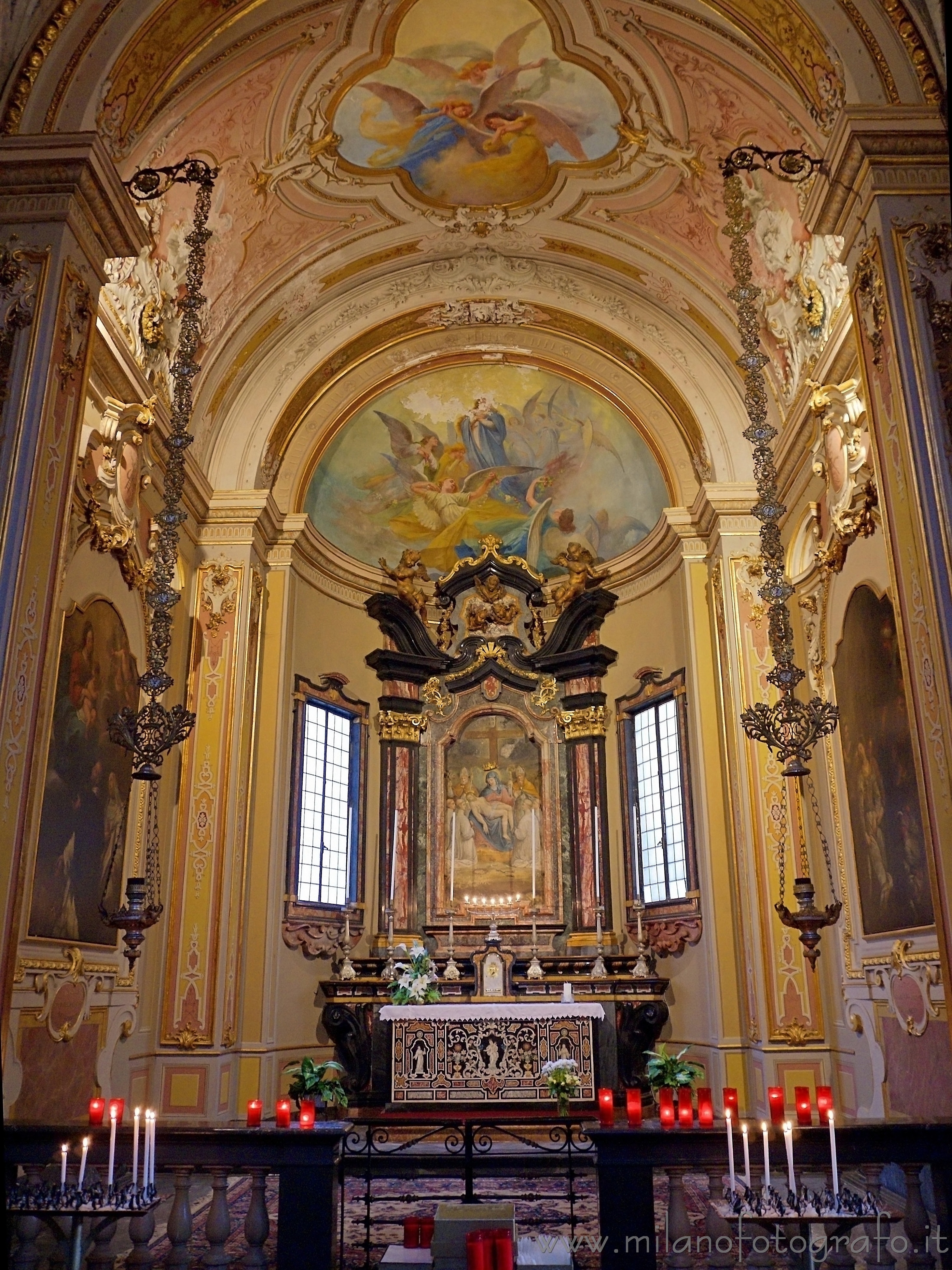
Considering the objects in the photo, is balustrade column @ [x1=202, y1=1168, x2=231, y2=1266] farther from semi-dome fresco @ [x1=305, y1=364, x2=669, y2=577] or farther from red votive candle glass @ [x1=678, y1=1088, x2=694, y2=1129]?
semi-dome fresco @ [x1=305, y1=364, x2=669, y2=577]

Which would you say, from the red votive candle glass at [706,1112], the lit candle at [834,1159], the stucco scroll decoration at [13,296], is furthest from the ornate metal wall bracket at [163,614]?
the lit candle at [834,1159]

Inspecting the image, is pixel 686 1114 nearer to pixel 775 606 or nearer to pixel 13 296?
pixel 775 606

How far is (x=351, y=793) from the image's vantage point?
14844 millimetres

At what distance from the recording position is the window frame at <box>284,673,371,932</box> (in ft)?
43.8

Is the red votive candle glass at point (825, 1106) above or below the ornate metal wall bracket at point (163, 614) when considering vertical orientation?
below

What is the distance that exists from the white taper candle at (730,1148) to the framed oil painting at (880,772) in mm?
3554

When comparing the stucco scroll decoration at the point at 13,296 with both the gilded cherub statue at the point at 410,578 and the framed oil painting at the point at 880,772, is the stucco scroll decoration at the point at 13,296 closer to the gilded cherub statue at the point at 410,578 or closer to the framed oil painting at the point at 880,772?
the framed oil painting at the point at 880,772

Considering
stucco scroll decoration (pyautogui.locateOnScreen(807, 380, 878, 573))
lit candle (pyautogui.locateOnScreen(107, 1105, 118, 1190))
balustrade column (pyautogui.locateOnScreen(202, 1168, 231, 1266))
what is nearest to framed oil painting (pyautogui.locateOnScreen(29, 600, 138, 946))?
lit candle (pyautogui.locateOnScreen(107, 1105, 118, 1190))

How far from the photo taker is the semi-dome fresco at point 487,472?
15117 mm

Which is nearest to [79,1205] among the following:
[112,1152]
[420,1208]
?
[112,1152]

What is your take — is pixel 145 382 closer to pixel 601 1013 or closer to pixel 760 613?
pixel 760 613

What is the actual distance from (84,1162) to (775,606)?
5.09 meters

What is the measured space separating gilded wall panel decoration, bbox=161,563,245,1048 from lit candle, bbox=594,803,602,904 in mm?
5027

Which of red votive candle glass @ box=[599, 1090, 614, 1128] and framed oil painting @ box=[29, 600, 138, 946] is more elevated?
framed oil painting @ box=[29, 600, 138, 946]
